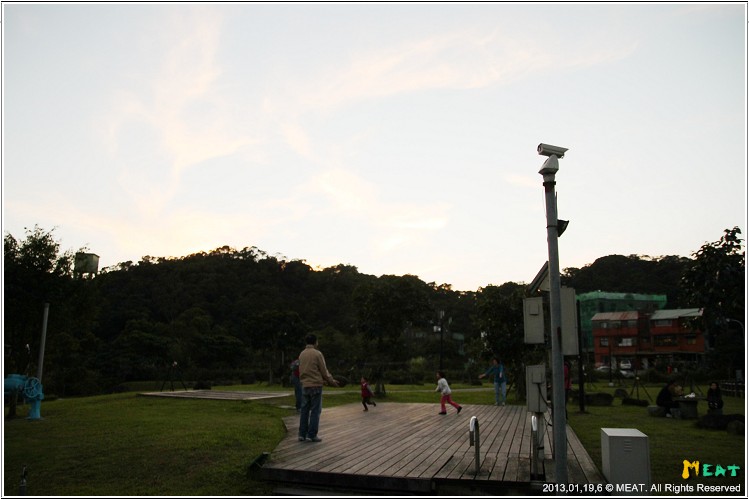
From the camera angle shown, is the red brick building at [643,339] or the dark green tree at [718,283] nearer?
the dark green tree at [718,283]

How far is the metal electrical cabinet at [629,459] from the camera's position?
5.79 m

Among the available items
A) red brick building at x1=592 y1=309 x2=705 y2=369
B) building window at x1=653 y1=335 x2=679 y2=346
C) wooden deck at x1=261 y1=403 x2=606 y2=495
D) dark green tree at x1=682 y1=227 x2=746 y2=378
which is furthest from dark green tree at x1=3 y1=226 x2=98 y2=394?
building window at x1=653 y1=335 x2=679 y2=346

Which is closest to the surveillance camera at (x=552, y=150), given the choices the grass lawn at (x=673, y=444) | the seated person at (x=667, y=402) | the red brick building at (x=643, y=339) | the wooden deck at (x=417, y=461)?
the wooden deck at (x=417, y=461)

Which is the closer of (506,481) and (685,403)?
(506,481)

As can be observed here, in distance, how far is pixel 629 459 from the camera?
Result: 5.82 metres

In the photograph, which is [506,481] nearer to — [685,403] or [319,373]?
[319,373]

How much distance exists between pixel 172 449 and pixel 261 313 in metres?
37.7

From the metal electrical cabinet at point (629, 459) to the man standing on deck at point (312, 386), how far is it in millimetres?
4089

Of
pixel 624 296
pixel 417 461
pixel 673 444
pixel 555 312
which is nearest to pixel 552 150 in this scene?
pixel 555 312

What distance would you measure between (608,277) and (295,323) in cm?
6091

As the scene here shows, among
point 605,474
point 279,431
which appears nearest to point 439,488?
point 605,474

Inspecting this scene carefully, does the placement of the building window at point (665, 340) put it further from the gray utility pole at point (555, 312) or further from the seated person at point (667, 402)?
the gray utility pole at point (555, 312)

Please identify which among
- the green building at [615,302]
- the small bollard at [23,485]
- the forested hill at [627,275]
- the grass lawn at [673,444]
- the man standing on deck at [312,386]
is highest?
the forested hill at [627,275]

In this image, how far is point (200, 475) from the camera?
6730 mm
